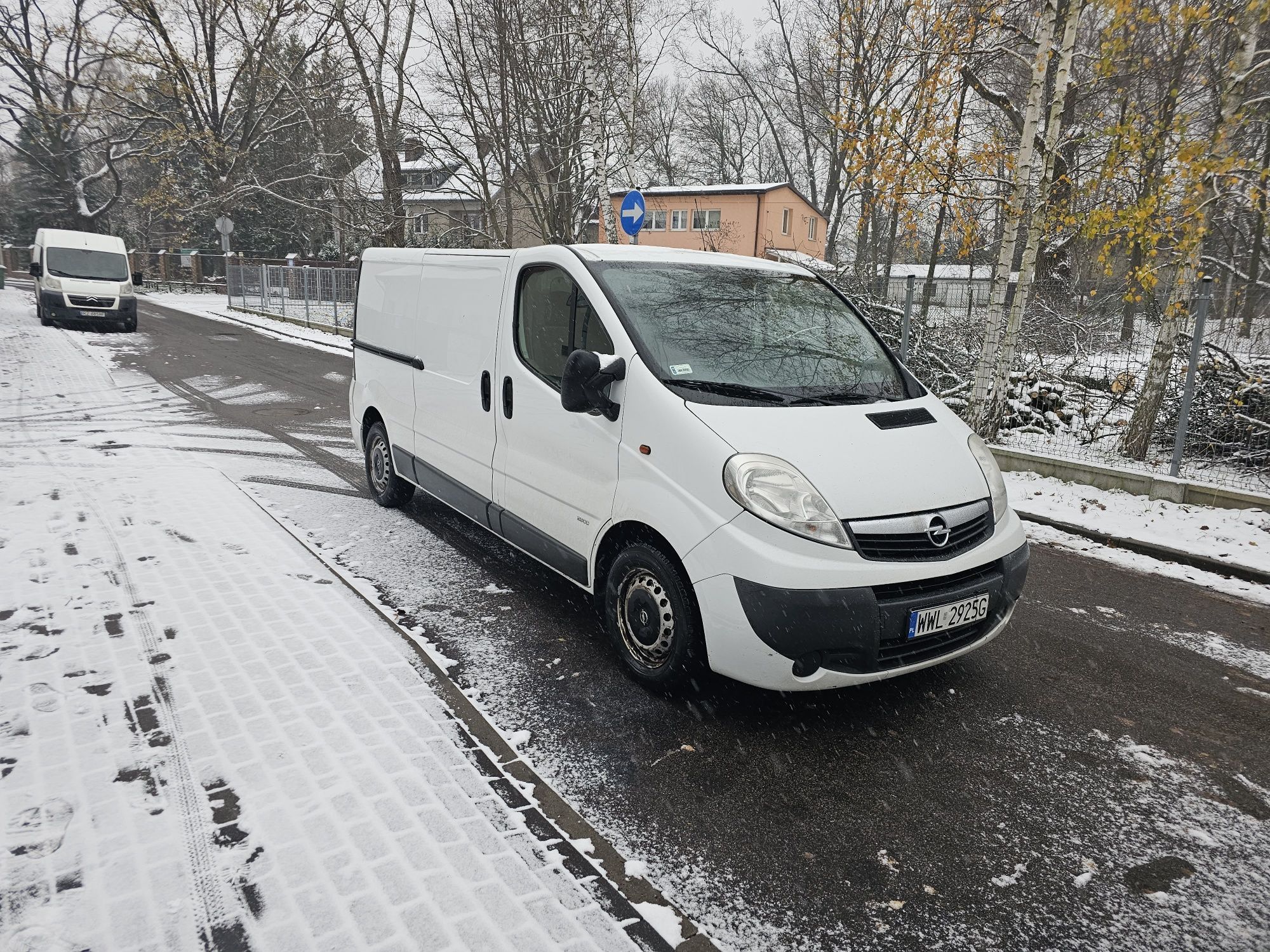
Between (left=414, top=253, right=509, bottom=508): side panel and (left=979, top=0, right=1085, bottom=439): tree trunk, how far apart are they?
6232 millimetres

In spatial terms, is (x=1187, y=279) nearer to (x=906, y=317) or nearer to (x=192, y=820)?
(x=906, y=317)

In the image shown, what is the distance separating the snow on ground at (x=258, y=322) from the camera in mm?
19453

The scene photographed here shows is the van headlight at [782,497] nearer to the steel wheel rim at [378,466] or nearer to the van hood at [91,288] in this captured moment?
the steel wheel rim at [378,466]

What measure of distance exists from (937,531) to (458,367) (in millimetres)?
3040

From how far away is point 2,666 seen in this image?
3529 millimetres

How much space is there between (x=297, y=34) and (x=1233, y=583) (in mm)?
39342

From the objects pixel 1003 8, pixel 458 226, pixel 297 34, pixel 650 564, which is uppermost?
pixel 297 34

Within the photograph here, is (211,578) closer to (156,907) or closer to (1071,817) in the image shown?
(156,907)

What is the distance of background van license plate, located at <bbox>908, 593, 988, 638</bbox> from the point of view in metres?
3.14

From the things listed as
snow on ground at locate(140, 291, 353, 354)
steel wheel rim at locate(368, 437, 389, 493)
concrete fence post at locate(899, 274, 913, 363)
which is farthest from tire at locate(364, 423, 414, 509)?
snow on ground at locate(140, 291, 353, 354)

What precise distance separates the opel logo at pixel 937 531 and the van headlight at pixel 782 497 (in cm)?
38

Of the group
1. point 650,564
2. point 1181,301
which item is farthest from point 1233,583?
point 650,564

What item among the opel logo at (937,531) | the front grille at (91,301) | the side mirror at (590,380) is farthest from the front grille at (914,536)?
the front grille at (91,301)

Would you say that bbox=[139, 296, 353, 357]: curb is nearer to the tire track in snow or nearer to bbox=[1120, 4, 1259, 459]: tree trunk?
the tire track in snow
